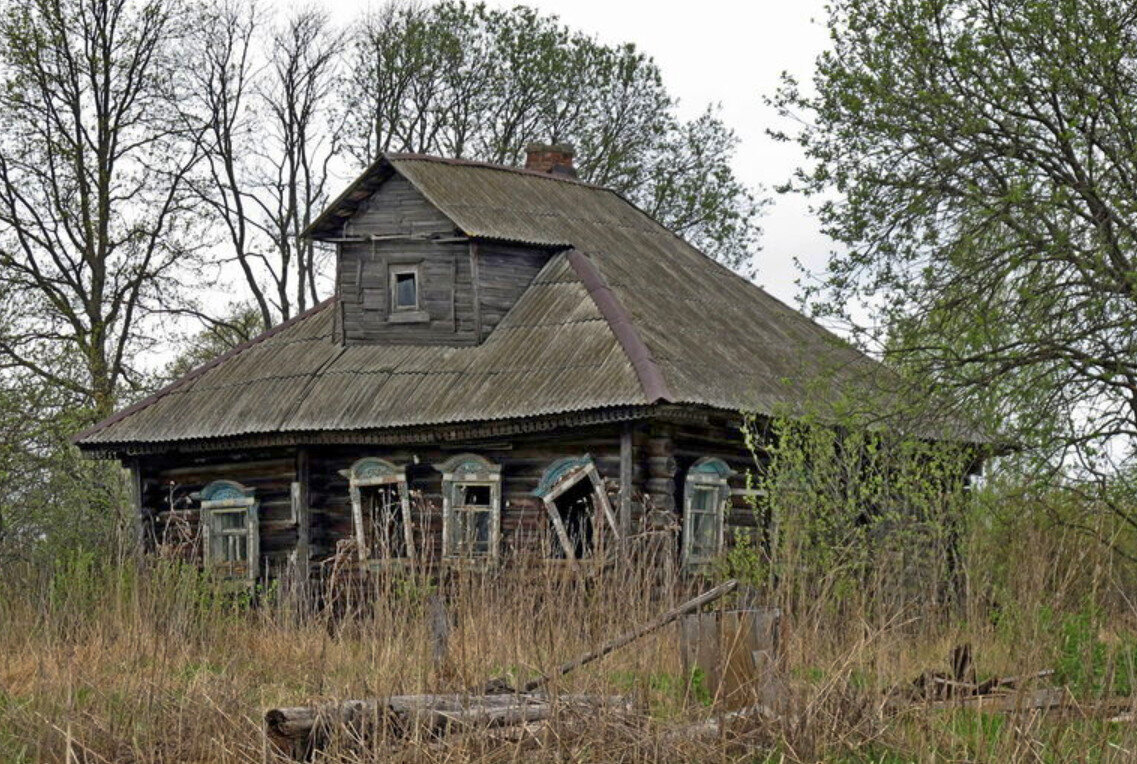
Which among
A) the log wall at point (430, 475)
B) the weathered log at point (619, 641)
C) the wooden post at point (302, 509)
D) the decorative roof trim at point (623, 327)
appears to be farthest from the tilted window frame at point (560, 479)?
the weathered log at point (619, 641)

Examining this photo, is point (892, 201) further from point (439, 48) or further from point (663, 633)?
point (439, 48)

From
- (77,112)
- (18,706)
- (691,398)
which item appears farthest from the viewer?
(77,112)

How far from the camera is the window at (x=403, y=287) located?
18734 mm

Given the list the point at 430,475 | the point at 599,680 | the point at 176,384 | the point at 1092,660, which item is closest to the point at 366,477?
the point at 430,475

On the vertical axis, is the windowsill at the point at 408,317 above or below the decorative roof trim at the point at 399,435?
above

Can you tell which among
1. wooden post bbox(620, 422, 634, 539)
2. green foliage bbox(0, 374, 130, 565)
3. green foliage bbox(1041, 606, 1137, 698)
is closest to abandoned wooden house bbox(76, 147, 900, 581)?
wooden post bbox(620, 422, 634, 539)

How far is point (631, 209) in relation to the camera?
22141 millimetres

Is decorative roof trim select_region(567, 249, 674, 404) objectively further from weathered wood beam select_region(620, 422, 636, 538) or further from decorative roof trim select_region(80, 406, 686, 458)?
weathered wood beam select_region(620, 422, 636, 538)

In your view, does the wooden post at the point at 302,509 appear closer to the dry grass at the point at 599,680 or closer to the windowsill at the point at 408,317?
the windowsill at the point at 408,317

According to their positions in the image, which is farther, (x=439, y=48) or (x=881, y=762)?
(x=439, y=48)

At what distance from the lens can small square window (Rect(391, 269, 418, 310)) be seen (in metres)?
18.8

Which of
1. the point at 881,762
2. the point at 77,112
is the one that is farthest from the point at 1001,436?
the point at 77,112

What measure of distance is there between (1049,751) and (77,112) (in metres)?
20.5

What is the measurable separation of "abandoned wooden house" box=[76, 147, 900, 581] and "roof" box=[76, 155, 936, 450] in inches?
1.3
